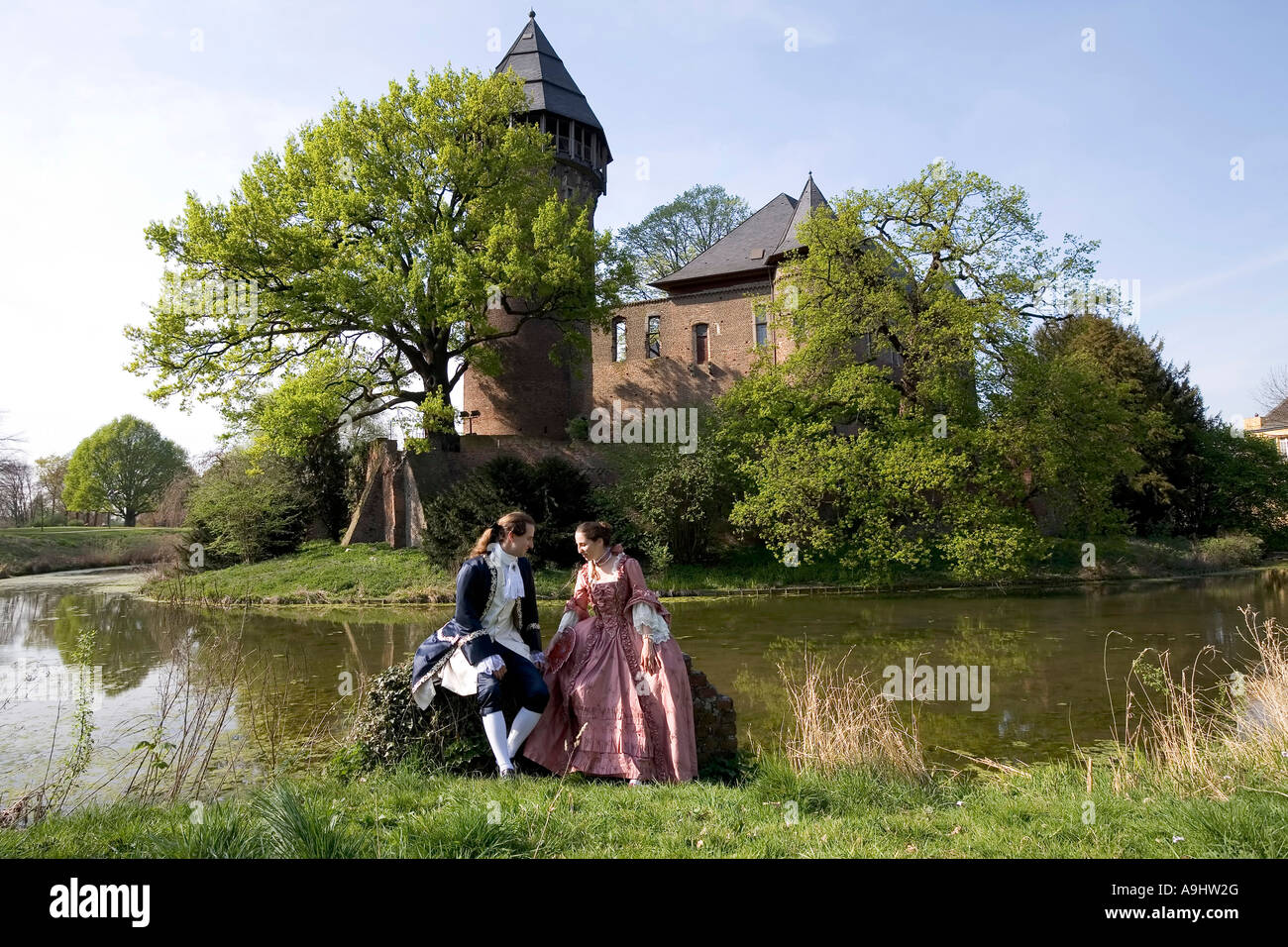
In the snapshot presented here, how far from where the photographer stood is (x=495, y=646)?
523cm

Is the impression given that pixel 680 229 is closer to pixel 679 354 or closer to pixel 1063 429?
pixel 679 354

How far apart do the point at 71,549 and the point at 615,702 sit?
Result: 36215 millimetres

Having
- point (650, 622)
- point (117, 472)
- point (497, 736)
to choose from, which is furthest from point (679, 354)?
point (117, 472)

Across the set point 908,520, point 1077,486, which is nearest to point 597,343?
point 908,520

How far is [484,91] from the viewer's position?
76.9ft

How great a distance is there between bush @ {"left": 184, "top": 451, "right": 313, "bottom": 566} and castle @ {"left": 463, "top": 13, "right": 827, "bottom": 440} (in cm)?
730

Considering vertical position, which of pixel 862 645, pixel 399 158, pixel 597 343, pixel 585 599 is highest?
pixel 399 158

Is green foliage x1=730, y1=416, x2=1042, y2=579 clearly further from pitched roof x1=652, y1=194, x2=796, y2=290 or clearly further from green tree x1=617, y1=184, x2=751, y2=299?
green tree x1=617, y1=184, x2=751, y2=299

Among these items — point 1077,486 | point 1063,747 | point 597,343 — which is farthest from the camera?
point 597,343

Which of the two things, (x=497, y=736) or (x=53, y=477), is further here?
(x=53, y=477)

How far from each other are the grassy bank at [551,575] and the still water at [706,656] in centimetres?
133
